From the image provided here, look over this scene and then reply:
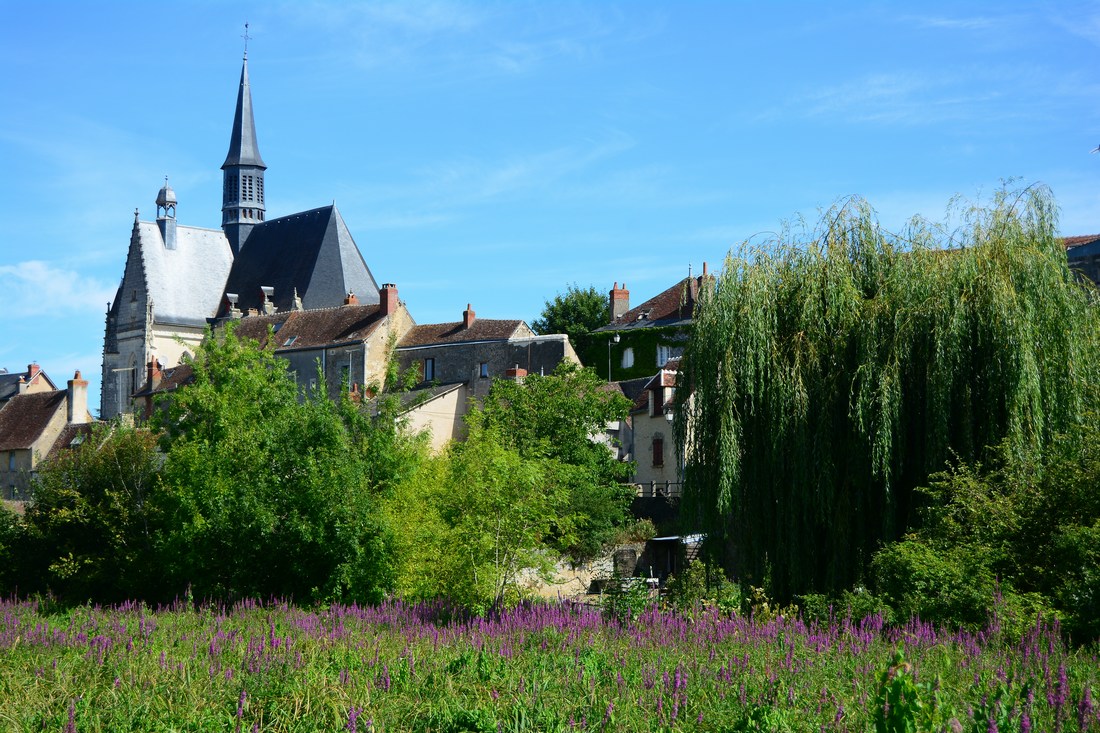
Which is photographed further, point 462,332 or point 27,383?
point 27,383

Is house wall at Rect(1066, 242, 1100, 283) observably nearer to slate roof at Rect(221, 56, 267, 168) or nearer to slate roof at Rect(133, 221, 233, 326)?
slate roof at Rect(133, 221, 233, 326)

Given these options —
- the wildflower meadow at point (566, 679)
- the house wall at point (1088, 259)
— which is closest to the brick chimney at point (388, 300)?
the house wall at point (1088, 259)

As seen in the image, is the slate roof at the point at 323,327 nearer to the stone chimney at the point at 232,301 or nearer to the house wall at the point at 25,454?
the house wall at the point at 25,454

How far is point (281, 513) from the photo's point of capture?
63.3 feet

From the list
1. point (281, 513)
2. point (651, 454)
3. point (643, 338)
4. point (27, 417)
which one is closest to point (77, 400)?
point (27, 417)

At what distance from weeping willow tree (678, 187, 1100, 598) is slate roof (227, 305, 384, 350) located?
3531 centimetres

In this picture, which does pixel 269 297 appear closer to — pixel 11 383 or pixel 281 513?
pixel 11 383

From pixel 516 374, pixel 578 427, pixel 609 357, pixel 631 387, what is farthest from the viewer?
pixel 609 357

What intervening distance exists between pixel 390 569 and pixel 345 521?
107 cm

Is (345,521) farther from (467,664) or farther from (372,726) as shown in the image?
(372,726)

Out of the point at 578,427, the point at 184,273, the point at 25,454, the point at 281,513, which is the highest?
the point at 184,273

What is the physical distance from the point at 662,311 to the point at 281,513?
1249 inches

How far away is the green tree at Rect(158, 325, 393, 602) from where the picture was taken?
17.9 m

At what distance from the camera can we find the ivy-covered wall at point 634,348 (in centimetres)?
4706
